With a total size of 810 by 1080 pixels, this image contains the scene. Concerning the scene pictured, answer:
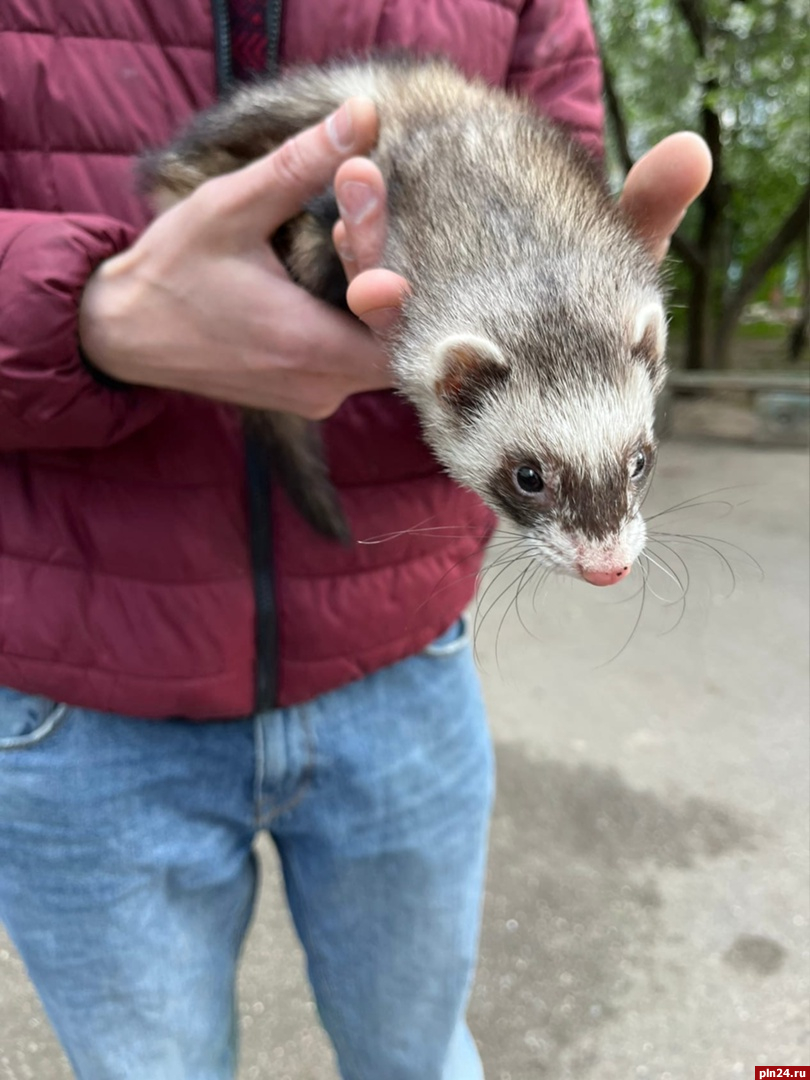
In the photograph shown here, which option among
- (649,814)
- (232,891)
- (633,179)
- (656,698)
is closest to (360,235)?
(633,179)

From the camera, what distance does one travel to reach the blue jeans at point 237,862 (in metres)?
0.63

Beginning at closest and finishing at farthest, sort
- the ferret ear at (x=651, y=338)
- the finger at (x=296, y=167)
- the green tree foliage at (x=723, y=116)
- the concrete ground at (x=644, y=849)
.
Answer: the finger at (x=296, y=167), the ferret ear at (x=651, y=338), the concrete ground at (x=644, y=849), the green tree foliage at (x=723, y=116)

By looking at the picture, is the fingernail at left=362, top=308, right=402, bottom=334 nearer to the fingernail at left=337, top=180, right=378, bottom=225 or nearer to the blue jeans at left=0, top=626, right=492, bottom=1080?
the fingernail at left=337, top=180, right=378, bottom=225

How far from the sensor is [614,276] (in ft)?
2.03

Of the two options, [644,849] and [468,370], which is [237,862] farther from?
[644,849]

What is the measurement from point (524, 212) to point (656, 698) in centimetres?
139

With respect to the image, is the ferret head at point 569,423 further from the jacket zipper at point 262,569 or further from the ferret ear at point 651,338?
the jacket zipper at point 262,569

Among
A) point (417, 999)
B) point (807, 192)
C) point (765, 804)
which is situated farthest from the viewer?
point (807, 192)

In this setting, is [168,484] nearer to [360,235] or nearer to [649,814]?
[360,235]

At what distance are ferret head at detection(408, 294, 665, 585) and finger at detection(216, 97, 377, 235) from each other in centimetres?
14

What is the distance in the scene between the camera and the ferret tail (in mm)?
647

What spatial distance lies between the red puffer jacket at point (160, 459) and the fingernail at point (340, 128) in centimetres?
14

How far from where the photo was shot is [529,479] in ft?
2.02

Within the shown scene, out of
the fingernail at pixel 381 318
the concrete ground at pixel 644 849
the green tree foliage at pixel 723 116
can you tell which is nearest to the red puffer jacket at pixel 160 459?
the fingernail at pixel 381 318
